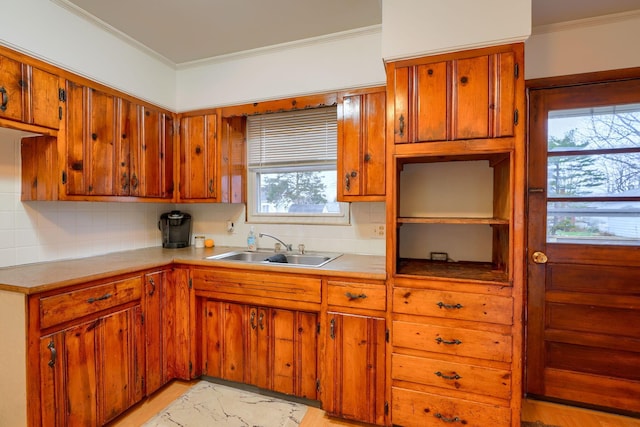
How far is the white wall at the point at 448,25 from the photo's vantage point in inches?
60.9

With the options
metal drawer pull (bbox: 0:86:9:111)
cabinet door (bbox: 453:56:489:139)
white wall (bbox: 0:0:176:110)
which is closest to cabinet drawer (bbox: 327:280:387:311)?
cabinet door (bbox: 453:56:489:139)

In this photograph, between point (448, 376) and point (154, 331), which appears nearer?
point (448, 376)

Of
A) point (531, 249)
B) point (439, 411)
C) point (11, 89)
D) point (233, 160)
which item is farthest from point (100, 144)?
point (531, 249)

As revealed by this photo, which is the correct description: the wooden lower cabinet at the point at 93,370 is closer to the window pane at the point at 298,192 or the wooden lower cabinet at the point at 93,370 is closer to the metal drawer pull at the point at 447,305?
the window pane at the point at 298,192

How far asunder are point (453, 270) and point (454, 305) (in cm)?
30

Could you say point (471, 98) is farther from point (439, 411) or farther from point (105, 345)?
point (105, 345)

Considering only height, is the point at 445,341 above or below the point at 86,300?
below

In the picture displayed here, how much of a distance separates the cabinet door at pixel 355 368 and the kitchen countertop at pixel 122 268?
295 millimetres

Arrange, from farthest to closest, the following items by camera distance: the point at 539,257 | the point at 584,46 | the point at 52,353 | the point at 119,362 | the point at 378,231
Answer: the point at 378,231 < the point at 539,257 < the point at 584,46 < the point at 119,362 < the point at 52,353

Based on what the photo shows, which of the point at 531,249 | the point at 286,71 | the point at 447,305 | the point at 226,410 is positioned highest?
the point at 286,71

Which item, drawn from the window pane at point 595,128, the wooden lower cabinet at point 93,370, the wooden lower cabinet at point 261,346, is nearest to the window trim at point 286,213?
the wooden lower cabinet at point 261,346

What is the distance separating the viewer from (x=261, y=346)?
214cm

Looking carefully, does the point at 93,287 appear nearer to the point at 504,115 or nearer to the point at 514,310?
the point at 514,310

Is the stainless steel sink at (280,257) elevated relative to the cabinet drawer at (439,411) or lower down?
elevated
